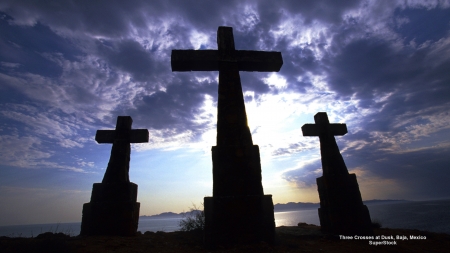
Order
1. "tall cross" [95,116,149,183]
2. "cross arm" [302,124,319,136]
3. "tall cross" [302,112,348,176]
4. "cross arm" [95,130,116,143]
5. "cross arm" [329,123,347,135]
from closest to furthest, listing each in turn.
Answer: "tall cross" [95,116,149,183] → "tall cross" [302,112,348,176] → "cross arm" [95,130,116,143] → "cross arm" [302,124,319,136] → "cross arm" [329,123,347,135]

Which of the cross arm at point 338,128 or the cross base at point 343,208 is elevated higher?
the cross arm at point 338,128

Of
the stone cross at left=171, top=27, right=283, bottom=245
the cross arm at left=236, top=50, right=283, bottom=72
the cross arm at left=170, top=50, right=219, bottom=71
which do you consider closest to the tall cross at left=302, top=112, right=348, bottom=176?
the cross arm at left=236, top=50, right=283, bottom=72

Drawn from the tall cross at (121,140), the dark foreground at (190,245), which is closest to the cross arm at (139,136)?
the tall cross at (121,140)

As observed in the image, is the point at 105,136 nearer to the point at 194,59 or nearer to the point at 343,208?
the point at 194,59

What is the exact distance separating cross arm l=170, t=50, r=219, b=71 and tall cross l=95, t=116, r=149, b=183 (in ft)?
9.43

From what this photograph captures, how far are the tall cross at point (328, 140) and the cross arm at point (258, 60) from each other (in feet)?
8.91

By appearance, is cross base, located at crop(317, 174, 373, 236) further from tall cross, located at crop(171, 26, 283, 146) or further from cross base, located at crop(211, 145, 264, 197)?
tall cross, located at crop(171, 26, 283, 146)

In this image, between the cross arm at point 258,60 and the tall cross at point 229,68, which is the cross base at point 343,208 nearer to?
the tall cross at point 229,68

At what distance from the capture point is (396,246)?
204 inches

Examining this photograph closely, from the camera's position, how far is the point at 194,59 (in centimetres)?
608

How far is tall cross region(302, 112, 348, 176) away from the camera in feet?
24.0

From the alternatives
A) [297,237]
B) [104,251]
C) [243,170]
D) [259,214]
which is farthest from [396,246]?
[104,251]

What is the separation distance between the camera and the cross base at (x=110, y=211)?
241 inches

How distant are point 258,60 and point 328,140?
3.81 meters
